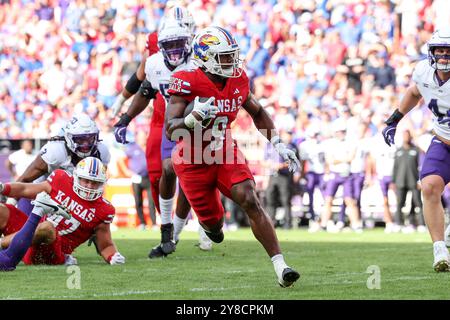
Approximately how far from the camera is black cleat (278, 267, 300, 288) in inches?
252

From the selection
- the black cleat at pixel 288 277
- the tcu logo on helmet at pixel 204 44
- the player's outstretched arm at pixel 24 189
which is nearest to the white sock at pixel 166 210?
the player's outstretched arm at pixel 24 189

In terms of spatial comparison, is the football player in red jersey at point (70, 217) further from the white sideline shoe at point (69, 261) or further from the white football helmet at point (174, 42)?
the white football helmet at point (174, 42)

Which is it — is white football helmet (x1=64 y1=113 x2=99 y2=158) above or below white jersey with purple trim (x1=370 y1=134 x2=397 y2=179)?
above

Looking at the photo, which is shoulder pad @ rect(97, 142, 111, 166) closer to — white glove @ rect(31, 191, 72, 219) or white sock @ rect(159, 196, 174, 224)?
white sock @ rect(159, 196, 174, 224)

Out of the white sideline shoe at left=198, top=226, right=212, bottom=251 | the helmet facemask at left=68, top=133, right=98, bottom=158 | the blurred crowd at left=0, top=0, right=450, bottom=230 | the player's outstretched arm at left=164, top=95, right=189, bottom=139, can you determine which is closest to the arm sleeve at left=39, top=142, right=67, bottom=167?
the helmet facemask at left=68, top=133, right=98, bottom=158

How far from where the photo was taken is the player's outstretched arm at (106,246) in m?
8.41

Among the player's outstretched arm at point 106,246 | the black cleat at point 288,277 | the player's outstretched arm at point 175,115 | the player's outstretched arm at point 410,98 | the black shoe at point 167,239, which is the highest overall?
the player's outstretched arm at point 175,115

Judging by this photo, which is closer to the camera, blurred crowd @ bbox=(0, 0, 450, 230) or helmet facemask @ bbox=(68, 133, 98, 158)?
helmet facemask @ bbox=(68, 133, 98, 158)

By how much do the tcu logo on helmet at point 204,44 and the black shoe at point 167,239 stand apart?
277 cm

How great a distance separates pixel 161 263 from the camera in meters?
8.60

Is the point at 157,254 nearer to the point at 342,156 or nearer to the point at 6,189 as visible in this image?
Result: the point at 6,189

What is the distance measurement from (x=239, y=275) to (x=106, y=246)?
1.49m

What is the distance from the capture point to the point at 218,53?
6.80 m
